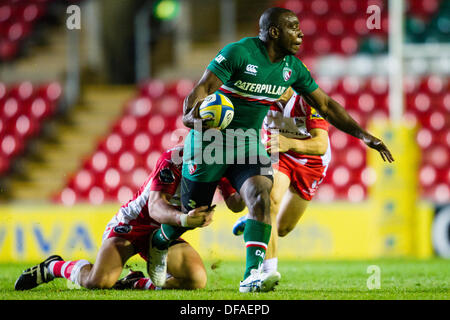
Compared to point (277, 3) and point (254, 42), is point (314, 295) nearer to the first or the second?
point (254, 42)

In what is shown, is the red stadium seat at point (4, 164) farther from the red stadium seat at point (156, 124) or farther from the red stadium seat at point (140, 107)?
the red stadium seat at point (156, 124)

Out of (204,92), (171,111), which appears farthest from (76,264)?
(171,111)

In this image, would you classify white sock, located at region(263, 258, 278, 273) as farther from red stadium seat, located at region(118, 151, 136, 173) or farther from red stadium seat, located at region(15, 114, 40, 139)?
red stadium seat, located at region(15, 114, 40, 139)

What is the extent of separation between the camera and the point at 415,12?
1316cm

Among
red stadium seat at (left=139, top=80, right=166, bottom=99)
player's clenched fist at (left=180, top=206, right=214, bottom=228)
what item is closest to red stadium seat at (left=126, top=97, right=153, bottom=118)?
red stadium seat at (left=139, top=80, right=166, bottom=99)

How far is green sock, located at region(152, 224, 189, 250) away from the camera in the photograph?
5.34m

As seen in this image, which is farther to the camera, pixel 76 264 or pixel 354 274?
pixel 354 274

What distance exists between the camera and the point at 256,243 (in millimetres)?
5098

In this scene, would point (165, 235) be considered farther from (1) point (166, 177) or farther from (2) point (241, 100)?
(2) point (241, 100)

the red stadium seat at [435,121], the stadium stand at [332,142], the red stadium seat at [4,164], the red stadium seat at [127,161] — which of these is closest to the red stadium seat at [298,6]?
the stadium stand at [332,142]

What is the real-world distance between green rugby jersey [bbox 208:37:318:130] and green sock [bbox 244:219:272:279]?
0.78 m

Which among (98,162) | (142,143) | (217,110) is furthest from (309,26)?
(217,110)

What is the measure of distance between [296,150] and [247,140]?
976 millimetres
